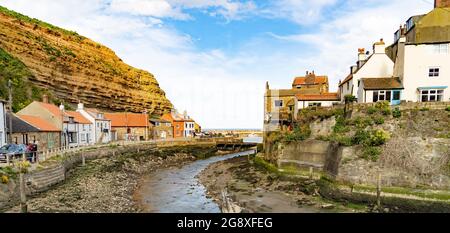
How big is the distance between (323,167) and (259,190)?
262 inches

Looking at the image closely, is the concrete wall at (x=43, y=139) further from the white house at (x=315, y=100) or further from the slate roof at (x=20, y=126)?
the white house at (x=315, y=100)

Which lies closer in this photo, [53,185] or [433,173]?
[433,173]

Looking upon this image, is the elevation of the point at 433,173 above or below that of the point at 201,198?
above

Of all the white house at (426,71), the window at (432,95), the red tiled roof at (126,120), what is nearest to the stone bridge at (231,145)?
the red tiled roof at (126,120)

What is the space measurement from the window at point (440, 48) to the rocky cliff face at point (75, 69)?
66139mm

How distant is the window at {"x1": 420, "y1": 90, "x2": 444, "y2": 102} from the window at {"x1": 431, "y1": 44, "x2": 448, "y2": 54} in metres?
3.82

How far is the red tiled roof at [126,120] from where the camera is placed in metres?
60.3

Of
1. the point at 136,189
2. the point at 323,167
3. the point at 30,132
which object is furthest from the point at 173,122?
the point at 323,167

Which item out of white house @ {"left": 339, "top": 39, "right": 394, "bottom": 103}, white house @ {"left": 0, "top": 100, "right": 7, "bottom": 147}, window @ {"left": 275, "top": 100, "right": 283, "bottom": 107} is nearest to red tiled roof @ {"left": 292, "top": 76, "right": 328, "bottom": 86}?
window @ {"left": 275, "top": 100, "right": 283, "bottom": 107}

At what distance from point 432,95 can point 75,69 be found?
71767mm

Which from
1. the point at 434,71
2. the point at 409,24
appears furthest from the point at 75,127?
the point at 434,71

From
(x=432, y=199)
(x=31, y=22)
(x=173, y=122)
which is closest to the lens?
(x=432, y=199)

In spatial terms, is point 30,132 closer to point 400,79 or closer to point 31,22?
point 400,79

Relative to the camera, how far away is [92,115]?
1962 inches
